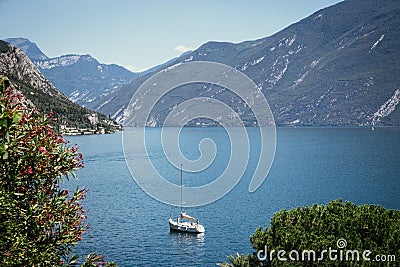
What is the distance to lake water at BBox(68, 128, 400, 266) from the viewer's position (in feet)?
172

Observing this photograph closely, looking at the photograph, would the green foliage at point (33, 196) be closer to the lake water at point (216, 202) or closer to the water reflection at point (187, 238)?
the lake water at point (216, 202)

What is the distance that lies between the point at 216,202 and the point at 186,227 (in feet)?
65.2

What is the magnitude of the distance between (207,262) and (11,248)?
36.5 m

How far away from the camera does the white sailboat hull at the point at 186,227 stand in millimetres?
59938

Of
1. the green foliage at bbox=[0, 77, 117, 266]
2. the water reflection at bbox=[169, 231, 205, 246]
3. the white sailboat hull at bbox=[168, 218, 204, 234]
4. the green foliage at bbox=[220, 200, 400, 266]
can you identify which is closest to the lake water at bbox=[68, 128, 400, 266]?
the water reflection at bbox=[169, 231, 205, 246]

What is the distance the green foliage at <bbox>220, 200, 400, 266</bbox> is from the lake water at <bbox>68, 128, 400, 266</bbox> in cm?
2624

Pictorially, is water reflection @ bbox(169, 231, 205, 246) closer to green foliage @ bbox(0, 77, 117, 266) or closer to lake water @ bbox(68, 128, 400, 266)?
lake water @ bbox(68, 128, 400, 266)

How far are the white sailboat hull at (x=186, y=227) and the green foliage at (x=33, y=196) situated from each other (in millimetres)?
43778

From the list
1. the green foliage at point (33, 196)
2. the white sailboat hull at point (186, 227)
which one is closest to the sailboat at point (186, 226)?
the white sailboat hull at point (186, 227)

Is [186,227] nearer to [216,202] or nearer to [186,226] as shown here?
[186,226]

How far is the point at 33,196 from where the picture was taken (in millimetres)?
16078

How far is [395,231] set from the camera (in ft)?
66.6

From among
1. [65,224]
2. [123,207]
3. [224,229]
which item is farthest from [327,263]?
[123,207]

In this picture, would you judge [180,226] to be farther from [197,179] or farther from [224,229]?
[197,179]
